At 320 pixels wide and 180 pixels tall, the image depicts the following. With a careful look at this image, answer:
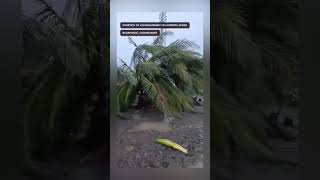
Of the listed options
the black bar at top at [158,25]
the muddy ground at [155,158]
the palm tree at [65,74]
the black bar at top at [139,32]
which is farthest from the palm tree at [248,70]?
the palm tree at [65,74]

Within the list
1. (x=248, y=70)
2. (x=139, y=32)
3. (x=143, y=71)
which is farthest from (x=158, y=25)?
(x=248, y=70)

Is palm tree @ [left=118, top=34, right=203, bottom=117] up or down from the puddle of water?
up

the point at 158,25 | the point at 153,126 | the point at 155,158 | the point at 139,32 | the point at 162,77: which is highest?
the point at 158,25

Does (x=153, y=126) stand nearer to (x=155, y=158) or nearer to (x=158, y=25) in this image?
(x=155, y=158)

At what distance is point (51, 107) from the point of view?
6.46 metres

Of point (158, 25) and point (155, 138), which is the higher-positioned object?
point (158, 25)

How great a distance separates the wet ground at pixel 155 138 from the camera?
6500 mm

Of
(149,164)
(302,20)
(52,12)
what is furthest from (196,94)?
(52,12)

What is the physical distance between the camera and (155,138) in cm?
652

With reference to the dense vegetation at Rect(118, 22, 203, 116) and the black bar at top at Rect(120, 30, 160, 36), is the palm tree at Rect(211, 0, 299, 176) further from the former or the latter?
the black bar at top at Rect(120, 30, 160, 36)

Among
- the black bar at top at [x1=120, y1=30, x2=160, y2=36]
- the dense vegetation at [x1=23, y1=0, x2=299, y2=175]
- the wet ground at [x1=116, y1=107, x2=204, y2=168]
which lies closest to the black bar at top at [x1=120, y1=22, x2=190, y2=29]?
the black bar at top at [x1=120, y1=30, x2=160, y2=36]

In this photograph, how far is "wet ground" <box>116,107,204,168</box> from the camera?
21.3 ft

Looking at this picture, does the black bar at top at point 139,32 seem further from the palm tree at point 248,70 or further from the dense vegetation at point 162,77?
the palm tree at point 248,70

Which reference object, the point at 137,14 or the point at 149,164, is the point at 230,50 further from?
the point at 149,164
